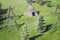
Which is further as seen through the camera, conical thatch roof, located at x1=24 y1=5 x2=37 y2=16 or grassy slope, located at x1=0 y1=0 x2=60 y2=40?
conical thatch roof, located at x1=24 y1=5 x2=37 y2=16

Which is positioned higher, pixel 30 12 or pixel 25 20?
pixel 30 12

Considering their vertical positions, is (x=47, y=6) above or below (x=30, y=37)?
above

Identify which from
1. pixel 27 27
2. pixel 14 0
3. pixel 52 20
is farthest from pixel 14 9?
pixel 52 20

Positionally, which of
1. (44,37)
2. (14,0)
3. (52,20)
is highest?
(14,0)

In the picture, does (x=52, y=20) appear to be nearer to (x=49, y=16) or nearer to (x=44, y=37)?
(x=49, y=16)

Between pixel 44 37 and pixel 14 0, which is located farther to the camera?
pixel 14 0

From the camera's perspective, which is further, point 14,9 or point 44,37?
point 14,9

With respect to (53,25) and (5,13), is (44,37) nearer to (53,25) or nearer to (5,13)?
(53,25)

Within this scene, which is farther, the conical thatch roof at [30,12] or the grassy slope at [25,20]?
the conical thatch roof at [30,12]

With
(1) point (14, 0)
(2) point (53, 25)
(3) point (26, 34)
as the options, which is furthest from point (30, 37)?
(1) point (14, 0)
